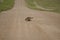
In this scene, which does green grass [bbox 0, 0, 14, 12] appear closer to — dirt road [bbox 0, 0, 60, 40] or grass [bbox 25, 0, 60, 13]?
dirt road [bbox 0, 0, 60, 40]

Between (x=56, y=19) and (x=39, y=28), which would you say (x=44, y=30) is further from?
(x=56, y=19)

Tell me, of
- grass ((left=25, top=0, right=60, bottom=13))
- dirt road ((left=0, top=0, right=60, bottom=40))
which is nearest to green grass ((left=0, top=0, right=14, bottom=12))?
dirt road ((left=0, top=0, right=60, bottom=40))

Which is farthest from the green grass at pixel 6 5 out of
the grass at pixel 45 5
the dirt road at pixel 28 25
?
the grass at pixel 45 5

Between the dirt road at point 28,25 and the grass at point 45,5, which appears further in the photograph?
the grass at point 45,5

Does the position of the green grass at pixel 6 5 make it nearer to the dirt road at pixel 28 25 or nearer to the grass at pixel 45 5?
the dirt road at pixel 28 25

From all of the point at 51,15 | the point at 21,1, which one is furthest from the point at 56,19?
the point at 21,1

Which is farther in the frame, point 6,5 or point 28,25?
point 6,5
